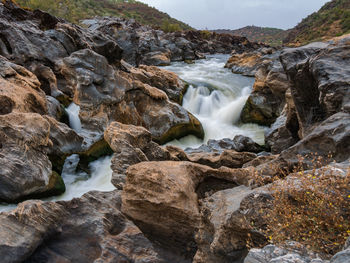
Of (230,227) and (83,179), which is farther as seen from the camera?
(83,179)

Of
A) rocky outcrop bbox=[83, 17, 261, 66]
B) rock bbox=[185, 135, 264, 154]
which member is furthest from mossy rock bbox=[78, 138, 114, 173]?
rocky outcrop bbox=[83, 17, 261, 66]

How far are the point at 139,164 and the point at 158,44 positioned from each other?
112ft

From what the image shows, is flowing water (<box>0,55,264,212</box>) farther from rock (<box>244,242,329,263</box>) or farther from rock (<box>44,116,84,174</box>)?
rock (<box>244,242,329,263</box>)

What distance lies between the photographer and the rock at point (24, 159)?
7059 millimetres

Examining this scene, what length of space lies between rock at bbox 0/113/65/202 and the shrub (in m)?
6.32

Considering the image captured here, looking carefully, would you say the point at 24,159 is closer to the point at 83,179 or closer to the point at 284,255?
the point at 83,179

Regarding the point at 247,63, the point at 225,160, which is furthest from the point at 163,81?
the point at 247,63

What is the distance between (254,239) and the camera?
402 centimetres

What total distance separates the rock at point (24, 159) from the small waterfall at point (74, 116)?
380 centimetres

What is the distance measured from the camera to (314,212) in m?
3.32

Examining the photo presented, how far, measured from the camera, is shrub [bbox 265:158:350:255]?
3.10 metres

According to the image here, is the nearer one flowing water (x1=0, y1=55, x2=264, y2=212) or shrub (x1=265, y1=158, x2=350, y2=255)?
shrub (x1=265, y1=158, x2=350, y2=255)

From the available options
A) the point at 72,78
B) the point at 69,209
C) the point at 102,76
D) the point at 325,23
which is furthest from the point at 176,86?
the point at 325,23

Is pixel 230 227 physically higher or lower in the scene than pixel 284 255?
lower
